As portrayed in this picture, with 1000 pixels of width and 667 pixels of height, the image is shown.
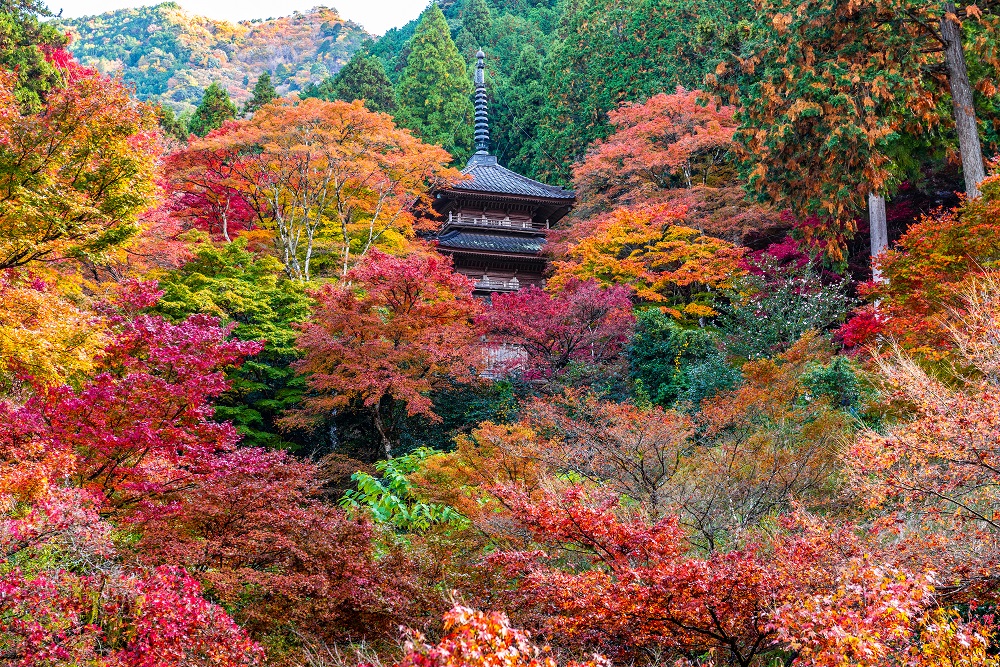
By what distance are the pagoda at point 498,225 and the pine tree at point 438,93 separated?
25.0 feet

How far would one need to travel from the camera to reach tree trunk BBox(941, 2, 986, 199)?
43.5ft

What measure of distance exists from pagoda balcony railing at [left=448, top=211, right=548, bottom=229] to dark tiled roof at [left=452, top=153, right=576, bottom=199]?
1.03 metres

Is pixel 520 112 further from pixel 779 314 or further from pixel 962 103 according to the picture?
pixel 962 103

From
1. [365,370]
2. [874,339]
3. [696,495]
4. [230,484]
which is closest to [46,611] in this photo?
[230,484]

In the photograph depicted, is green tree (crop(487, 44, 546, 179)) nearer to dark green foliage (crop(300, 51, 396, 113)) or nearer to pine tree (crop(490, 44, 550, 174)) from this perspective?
pine tree (crop(490, 44, 550, 174))

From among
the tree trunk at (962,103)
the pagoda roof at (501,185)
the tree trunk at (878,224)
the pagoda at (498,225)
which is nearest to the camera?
the tree trunk at (962,103)

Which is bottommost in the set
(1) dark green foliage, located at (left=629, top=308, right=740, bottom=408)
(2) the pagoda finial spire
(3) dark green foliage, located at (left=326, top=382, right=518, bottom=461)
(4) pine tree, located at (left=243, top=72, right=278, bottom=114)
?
(3) dark green foliage, located at (left=326, top=382, right=518, bottom=461)

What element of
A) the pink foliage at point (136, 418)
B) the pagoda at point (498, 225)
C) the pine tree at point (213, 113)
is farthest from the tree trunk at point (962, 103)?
the pine tree at point (213, 113)

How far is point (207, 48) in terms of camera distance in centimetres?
7231

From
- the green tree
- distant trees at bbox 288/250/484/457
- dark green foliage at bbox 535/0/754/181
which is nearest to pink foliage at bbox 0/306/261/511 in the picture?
distant trees at bbox 288/250/484/457

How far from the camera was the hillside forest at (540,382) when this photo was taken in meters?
6.00

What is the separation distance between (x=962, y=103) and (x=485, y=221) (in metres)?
→ 15.2

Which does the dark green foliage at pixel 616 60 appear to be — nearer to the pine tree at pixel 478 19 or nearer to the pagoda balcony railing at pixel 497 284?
the pagoda balcony railing at pixel 497 284

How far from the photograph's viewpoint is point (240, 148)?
802 inches
